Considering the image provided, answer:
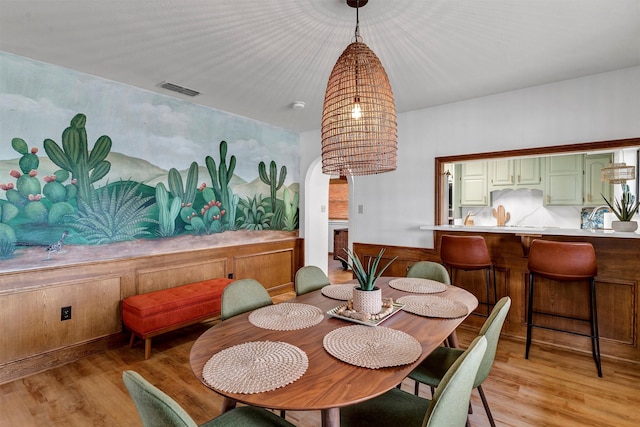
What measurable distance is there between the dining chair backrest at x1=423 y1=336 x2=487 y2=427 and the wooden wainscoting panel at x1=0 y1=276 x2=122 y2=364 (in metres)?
2.97

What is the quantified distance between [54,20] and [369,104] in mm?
2084

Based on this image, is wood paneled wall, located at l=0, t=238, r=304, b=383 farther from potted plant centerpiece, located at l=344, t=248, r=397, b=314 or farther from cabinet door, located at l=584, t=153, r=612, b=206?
cabinet door, located at l=584, t=153, r=612, b=206

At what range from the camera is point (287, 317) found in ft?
5.33

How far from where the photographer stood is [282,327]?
4.91 feet

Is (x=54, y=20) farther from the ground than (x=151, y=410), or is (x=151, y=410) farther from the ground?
(x=54, y=20)

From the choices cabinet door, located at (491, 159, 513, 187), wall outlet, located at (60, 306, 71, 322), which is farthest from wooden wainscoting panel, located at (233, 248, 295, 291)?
cabinet door, located at (491, 159, 513, 187)

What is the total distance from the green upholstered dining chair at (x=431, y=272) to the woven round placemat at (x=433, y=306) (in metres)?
0.54

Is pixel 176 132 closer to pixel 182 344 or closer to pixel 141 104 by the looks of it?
pixel 141 104

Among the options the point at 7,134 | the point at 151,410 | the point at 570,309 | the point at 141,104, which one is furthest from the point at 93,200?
the point at 570,309

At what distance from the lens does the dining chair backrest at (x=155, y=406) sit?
32.9 inches

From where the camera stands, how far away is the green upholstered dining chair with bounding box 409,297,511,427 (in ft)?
4.61

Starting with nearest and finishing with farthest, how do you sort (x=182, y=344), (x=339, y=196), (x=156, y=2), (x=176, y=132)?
(x=156, y=2), (x=182, y=344), (x=176, y=132), (x=339, y=196)

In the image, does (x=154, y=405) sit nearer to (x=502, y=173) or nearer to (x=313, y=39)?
(x=313, y=39)

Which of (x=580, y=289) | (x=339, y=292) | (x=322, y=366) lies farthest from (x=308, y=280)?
(x=580, y=289)
